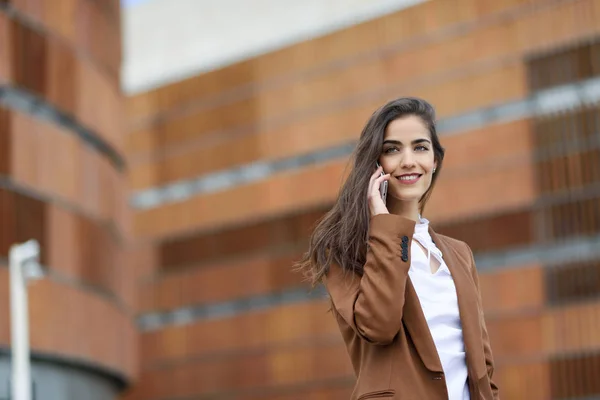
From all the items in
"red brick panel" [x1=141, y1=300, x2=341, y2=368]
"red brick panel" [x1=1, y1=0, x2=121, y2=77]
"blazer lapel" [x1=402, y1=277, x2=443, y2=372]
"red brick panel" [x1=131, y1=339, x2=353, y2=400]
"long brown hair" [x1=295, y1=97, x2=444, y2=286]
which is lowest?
"blazer lapel" [x1=402, y1=277, x2=443, y2=372]

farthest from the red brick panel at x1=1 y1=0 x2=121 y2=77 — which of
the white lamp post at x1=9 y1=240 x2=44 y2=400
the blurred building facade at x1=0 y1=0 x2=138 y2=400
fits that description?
the white lamp post at x1=9 y1=240 x2=44 y2=400

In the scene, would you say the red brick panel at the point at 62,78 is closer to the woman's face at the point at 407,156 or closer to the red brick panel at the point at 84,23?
the red brick panel at the point at 84,23

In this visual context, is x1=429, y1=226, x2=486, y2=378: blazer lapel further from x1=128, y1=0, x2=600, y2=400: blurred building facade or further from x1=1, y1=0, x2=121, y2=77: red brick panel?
x1=128, y1=0, x2=600, y2=400: blurred building facade

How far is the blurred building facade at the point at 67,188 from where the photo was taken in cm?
2036

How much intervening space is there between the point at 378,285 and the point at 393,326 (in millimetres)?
122

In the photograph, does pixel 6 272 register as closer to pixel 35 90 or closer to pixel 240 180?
pixel 35 90

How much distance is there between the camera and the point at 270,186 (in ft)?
135

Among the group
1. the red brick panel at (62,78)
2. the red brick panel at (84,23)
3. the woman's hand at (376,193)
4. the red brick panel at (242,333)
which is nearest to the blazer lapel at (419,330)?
the woman's hand at (376,193)

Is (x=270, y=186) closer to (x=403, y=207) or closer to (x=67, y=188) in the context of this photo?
(x=67, y=188)

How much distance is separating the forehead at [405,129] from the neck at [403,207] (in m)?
0.21

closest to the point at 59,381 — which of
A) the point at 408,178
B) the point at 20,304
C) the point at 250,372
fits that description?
the point at 20,304

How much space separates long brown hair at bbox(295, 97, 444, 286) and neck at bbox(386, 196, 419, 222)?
126mm

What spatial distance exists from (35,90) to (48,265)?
10.1 feet

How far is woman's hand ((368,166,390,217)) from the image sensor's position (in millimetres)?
3590
